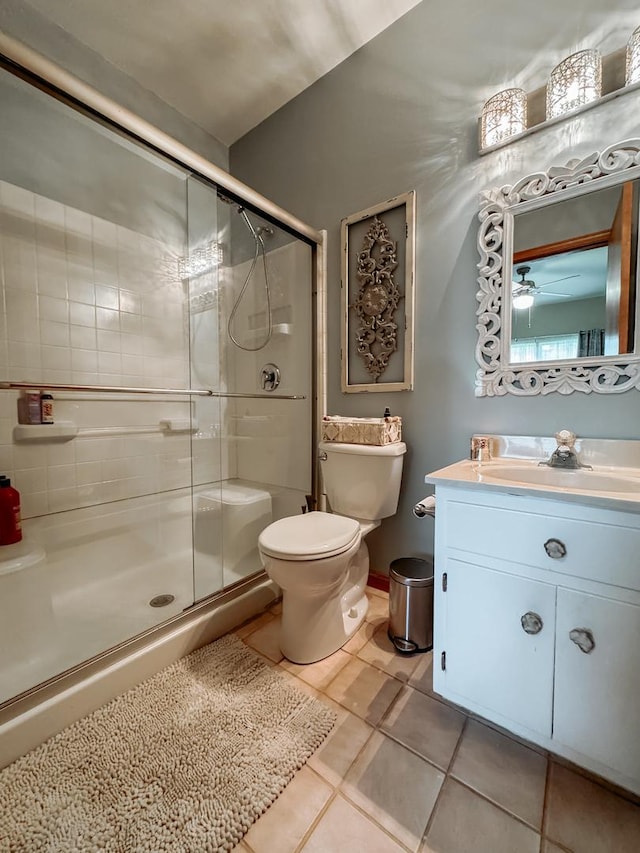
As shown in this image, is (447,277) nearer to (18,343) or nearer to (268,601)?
(268,601)

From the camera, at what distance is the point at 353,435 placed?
1.55m

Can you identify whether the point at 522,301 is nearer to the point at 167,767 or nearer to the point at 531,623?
the point at 531,623

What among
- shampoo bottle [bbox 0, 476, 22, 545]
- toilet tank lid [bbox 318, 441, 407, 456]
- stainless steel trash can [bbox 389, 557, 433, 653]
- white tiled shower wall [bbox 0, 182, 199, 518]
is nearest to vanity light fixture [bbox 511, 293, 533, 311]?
toilet tank lid [bbox 318, 441, 407, 456]

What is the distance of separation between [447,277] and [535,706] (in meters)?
1.48

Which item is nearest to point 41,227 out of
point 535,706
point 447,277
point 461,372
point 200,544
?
point 200,544

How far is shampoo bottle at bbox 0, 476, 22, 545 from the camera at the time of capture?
1.37m

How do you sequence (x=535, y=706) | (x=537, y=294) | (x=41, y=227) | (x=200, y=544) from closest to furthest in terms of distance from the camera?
(x=535, y=706), (x=537, y=294), (x=41, y=227), (x=200, y=544)

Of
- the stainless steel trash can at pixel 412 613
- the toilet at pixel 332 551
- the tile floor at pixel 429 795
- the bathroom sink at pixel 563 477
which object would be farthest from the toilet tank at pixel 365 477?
Result: the tile floor at pixel 429 795

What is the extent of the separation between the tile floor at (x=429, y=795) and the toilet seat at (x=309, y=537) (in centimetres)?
46

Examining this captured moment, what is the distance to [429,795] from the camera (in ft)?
2.78

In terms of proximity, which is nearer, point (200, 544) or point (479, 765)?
point (479, 765)

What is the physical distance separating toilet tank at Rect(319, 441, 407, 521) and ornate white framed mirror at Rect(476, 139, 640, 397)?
468 mm

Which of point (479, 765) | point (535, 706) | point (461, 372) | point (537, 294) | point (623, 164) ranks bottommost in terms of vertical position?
point (479, 765)

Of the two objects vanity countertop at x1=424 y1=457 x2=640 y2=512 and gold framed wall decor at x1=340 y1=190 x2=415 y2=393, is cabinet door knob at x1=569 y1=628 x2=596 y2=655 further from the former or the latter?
gold framed wall decor at x1=340 y1=190 x2=415 y2=393
